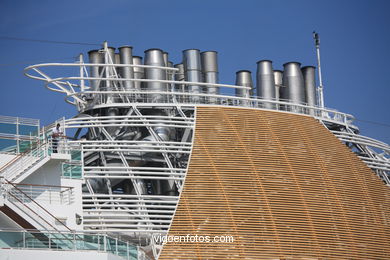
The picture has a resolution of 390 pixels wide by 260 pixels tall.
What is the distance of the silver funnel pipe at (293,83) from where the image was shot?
6397cm

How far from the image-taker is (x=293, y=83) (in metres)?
64.2

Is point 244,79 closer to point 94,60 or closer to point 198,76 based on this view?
point 198,76

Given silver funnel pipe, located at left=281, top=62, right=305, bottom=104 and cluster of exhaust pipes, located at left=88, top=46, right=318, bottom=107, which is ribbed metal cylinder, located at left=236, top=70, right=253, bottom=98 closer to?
cluster of exhaust pipes, located at left=88, top=46, right=318, bottom=107

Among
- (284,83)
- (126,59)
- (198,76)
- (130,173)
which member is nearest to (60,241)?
(130,173)

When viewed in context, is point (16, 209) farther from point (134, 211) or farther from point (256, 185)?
point (256, 185)

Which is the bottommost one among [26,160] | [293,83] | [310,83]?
[26,160]

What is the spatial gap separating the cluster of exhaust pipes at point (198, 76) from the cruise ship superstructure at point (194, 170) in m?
0.11

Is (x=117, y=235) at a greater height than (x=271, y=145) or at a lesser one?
lesser

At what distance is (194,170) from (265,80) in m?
12.8

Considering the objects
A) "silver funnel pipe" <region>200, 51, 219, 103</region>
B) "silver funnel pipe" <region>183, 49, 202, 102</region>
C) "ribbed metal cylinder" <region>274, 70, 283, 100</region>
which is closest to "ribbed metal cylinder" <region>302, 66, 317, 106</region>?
"ribbed metal cylinder" <region>274, 70, 283, 100</region>

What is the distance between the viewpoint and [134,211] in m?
50.9

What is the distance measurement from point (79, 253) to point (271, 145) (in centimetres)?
1798

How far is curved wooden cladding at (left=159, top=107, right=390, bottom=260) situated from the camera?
50062 millimetres

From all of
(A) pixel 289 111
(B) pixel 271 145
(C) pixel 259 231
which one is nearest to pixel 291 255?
(C) pixel 259 231
